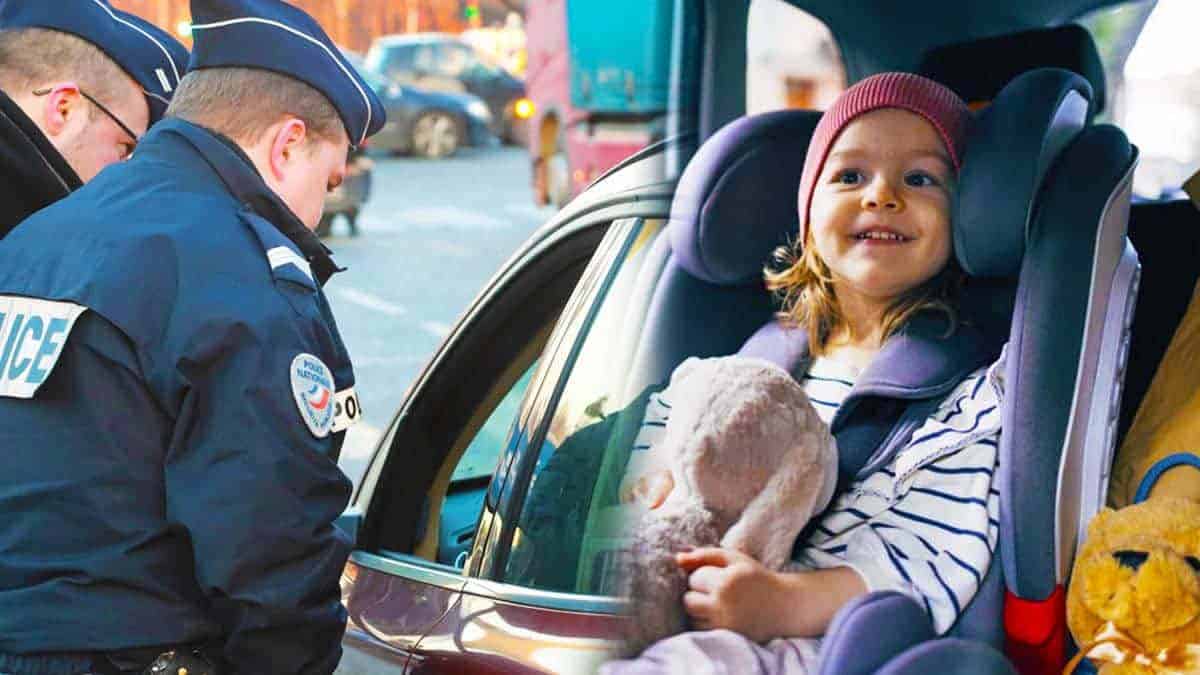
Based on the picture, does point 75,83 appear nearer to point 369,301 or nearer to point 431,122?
point 369,301

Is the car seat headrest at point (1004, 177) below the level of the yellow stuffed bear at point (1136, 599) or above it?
above

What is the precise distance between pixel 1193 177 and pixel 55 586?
1326 millimetres

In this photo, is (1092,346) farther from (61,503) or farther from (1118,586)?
(61,503)

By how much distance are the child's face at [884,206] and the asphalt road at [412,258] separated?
1546 mm

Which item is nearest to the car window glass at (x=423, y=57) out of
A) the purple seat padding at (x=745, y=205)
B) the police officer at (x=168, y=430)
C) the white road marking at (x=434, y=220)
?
the white road marking at (x=434, y=220)

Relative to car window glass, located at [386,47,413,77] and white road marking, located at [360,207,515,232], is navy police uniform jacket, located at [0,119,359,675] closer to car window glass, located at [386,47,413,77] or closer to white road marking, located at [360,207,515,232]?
white road marking, located at [360,207,515,232]

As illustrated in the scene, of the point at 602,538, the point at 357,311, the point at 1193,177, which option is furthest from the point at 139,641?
the point at 357,311

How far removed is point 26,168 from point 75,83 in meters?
0.17

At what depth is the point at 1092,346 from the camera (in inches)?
51.1

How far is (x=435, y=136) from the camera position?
6.25 m

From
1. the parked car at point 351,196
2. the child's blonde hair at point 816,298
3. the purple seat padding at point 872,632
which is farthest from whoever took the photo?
the parked car at point 351,196

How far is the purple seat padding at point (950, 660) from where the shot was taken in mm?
1222

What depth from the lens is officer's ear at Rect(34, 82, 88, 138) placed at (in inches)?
91.8

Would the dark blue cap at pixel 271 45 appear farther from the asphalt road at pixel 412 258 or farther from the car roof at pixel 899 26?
the asphalt road at pixel 412 258
